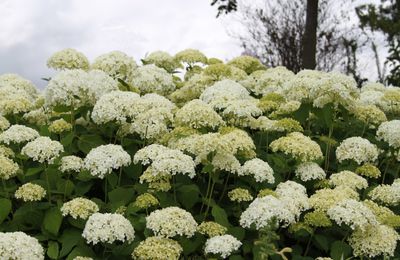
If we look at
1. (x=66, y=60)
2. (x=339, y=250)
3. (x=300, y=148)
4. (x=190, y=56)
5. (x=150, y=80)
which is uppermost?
(x=66, y=60)

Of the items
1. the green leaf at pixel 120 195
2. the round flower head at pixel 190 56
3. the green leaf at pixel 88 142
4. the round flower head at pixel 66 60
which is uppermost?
the round flower head at pixel 66 60

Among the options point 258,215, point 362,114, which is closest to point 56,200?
point 258,215

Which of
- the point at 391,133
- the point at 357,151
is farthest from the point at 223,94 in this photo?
the point at 391,133

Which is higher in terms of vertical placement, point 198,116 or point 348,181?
point 198,116

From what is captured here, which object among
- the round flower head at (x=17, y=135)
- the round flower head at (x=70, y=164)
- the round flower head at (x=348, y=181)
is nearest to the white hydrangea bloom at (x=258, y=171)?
the round flower head at (x=348, y=181)

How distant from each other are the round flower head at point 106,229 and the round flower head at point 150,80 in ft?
8.69

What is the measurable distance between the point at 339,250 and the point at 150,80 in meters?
2.84

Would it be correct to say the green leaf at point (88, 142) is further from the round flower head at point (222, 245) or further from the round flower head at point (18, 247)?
the round flower head at point (222, 245)

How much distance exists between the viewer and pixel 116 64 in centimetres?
630

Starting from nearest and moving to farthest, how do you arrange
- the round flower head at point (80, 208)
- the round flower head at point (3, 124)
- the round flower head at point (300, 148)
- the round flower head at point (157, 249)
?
the round flower head at point (157, 249)
the round flower head at point (80, 208)
the round flower head at point (300, 148)
the round flower head at point (3, 124)

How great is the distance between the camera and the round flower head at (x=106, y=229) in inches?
143

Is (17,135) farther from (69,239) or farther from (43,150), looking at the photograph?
(69,239)

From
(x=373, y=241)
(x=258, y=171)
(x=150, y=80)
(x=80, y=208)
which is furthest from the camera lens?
(x=150, y=80)

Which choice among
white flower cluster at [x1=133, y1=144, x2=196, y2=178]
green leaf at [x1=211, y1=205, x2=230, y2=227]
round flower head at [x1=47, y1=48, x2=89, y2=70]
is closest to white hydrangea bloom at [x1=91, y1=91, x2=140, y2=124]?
white flower cluster at [x1=133, y1=144, x2=196, y2=178]
